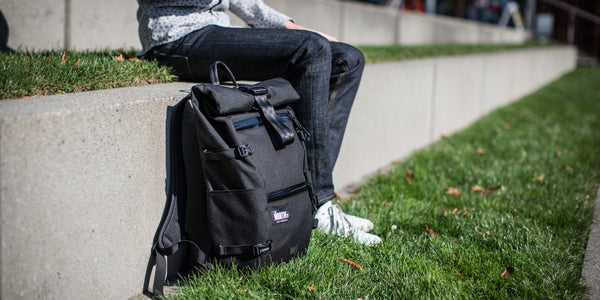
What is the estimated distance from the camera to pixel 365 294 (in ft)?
6.83

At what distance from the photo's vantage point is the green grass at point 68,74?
1.97 m

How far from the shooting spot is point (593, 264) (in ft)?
7.77

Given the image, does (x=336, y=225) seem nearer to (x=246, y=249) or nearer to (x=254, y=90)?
(x=246, y=249)

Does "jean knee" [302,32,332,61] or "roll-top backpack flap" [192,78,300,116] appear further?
"jean knee" [302,32,332,61]

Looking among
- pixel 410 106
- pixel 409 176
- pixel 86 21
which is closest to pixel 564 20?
pixel 410 106

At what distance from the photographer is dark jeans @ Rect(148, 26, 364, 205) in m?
2.40

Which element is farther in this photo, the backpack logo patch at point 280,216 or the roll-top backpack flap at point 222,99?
the backpack logo patch at point 280,216


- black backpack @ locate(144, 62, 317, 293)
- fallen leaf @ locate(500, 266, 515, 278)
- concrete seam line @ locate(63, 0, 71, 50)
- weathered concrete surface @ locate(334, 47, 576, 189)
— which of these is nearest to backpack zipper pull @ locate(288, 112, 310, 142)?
black backpack @ locate(144, 62, 317, 293)

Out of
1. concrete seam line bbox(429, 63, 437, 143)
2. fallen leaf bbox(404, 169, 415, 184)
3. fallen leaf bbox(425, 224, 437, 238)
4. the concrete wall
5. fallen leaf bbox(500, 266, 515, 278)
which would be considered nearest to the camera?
fallen leaf bbox(500, 266, 515, 278)

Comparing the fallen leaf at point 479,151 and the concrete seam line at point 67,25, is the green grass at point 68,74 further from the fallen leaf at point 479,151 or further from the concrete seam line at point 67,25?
the fallen leaf at point 479,151

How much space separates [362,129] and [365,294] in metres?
1.93

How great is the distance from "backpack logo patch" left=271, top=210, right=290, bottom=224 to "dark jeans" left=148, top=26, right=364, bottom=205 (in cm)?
47

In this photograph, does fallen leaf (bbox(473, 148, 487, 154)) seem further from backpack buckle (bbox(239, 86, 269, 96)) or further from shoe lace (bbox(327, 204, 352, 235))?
Answer: backpack buckle (bbox(239, 86, 269, 96))

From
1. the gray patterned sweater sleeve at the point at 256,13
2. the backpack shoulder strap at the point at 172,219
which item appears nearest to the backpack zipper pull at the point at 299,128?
the backpack shoulder strap at the point at 172,219
